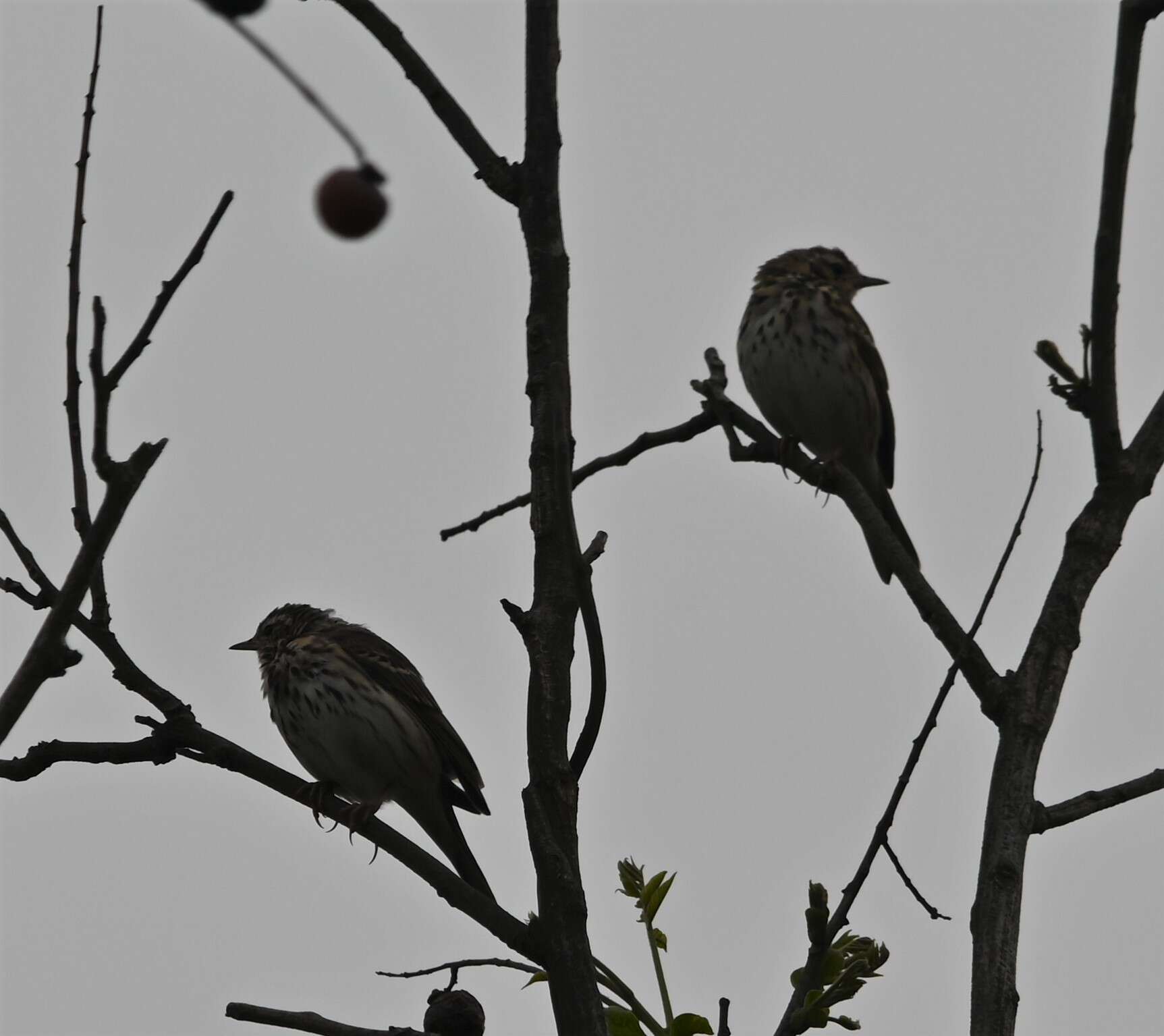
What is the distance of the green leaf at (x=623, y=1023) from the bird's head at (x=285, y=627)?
15.5 feet

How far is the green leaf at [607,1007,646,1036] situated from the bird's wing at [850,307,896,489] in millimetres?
6308

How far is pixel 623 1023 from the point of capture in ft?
13.3

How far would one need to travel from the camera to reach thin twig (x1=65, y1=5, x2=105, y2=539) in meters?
2.99

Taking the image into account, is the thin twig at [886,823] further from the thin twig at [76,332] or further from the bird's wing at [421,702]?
the bird's wing at [421,702]

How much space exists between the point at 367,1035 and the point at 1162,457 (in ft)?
8.30

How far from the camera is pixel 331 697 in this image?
7.87m

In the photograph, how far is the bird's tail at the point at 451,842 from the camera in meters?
7.88

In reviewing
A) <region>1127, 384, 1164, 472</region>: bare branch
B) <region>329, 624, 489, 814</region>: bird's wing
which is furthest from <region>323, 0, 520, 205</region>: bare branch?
<region>329, 624, 489, 814</region>: bird's wing

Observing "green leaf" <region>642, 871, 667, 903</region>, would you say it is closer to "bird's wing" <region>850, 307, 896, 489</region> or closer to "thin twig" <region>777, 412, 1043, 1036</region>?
"thin twig" <region>777, 412, 1043, 1036</region>

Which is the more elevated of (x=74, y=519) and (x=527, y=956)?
(x=74, y=519)

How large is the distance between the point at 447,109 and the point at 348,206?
1487 millimetres

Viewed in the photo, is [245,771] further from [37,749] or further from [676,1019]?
[676,1019]

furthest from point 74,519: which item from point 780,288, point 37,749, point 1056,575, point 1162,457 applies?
point 780,288

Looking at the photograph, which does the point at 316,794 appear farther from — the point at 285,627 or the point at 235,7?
the point at 235,7
